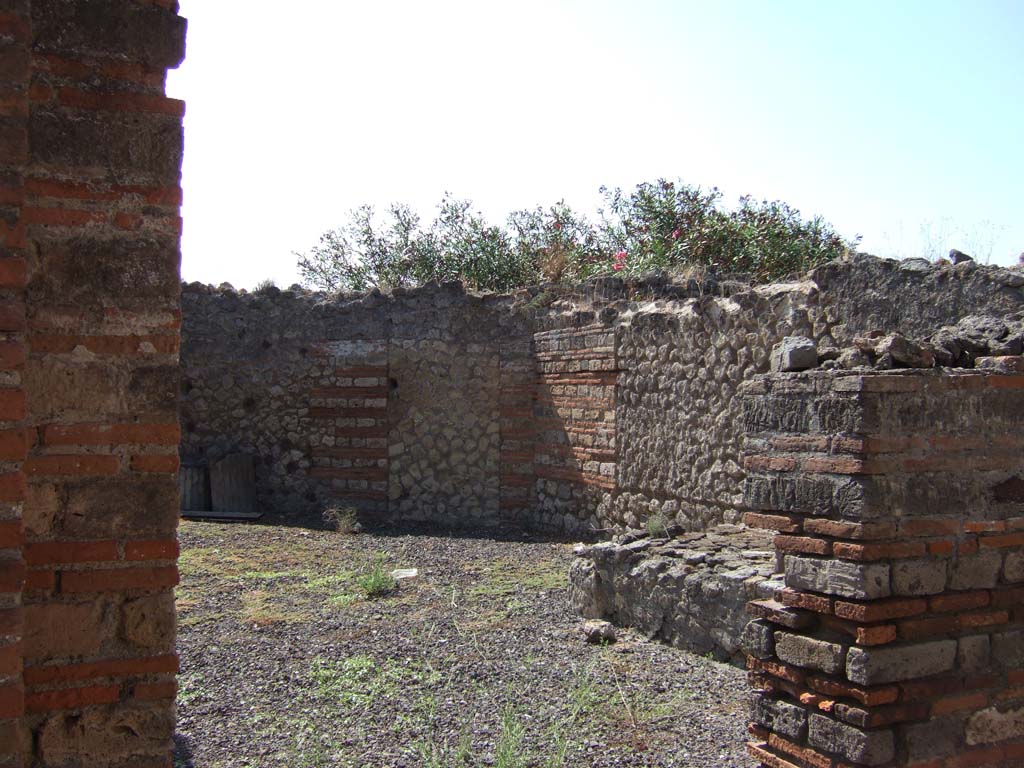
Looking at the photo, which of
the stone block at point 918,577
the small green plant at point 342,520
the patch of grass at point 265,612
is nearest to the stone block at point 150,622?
the stone block at point 918,577

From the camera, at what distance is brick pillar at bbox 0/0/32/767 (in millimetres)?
2273

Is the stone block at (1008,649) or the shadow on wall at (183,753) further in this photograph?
the shadow on wall at (183,753)

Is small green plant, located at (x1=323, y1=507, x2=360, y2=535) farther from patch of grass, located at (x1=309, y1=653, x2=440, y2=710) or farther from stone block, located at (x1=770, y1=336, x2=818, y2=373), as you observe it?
stone block, located at (x1=770, y1=336, x2=818, y2=373)

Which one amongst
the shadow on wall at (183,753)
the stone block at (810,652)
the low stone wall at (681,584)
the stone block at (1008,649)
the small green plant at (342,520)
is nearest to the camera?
the stone block at (810,652)

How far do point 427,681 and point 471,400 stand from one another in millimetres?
6223

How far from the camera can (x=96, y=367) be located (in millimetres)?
2492

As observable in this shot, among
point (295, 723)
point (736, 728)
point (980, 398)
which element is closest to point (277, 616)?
point (295, 723)

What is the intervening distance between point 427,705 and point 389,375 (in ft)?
22.5

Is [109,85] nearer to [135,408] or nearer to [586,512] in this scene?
[135,408]

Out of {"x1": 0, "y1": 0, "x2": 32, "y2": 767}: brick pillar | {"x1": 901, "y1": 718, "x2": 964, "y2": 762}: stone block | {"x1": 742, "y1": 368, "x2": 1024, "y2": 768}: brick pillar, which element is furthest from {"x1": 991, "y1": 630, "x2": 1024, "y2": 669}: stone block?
{"x1": 0, "y1": 0, "x2": 32, "y2": 767}: brick pillar

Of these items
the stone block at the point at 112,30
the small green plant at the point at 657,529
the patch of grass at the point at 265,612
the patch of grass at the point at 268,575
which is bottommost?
the patch of grass at the point at 265,612

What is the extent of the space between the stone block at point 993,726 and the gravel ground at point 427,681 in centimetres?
Result: 118

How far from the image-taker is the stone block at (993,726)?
336 centimetres

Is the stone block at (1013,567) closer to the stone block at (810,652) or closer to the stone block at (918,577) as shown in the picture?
the stone block at (918,577)
